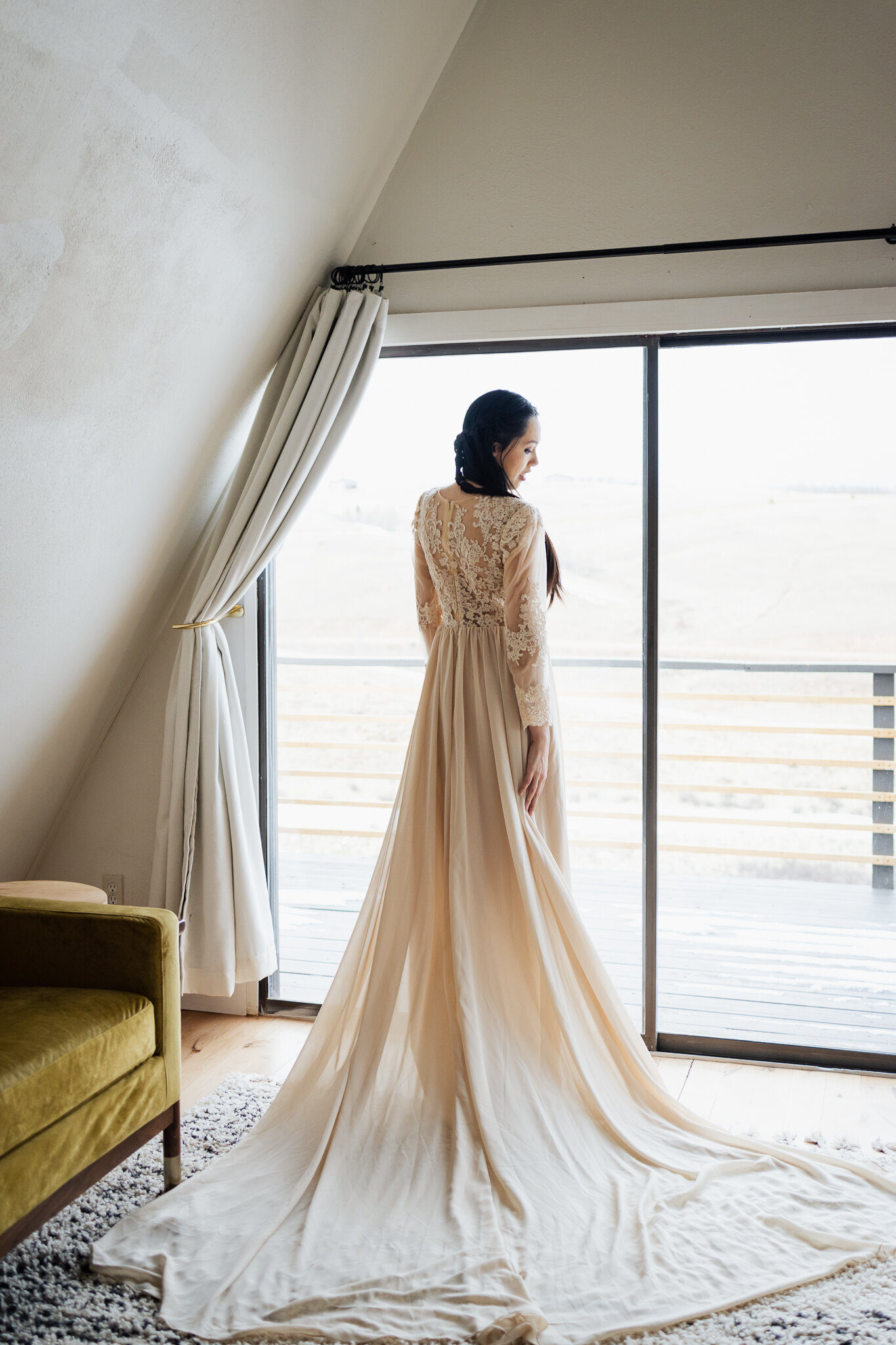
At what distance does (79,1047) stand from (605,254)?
2.38 metres

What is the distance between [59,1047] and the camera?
183cm

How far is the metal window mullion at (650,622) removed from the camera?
9.66ft

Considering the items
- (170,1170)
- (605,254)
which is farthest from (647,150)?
(170,1170)

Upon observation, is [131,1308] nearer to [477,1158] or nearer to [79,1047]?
[79,1047]

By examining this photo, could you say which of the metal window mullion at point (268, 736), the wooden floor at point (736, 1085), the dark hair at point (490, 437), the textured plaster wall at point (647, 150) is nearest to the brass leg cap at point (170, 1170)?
the wooden floor at point (736, 1085)

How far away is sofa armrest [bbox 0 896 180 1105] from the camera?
2.12m

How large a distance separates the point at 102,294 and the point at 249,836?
5.22 ft

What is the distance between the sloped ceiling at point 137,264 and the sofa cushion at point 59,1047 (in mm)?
982

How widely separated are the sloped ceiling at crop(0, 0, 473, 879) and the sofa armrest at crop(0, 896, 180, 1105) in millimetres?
762

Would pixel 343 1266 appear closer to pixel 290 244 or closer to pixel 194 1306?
pixel 194 1306

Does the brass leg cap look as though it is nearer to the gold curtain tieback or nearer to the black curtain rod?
the gold curtain tieback

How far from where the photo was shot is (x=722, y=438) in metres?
3.72

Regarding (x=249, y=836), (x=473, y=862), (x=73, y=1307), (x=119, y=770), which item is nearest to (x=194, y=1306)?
(x=73, y=1307)

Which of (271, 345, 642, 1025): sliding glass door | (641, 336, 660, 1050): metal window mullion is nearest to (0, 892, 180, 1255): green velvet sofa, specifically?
(271, 345, 642, 1025): sliding glass door
